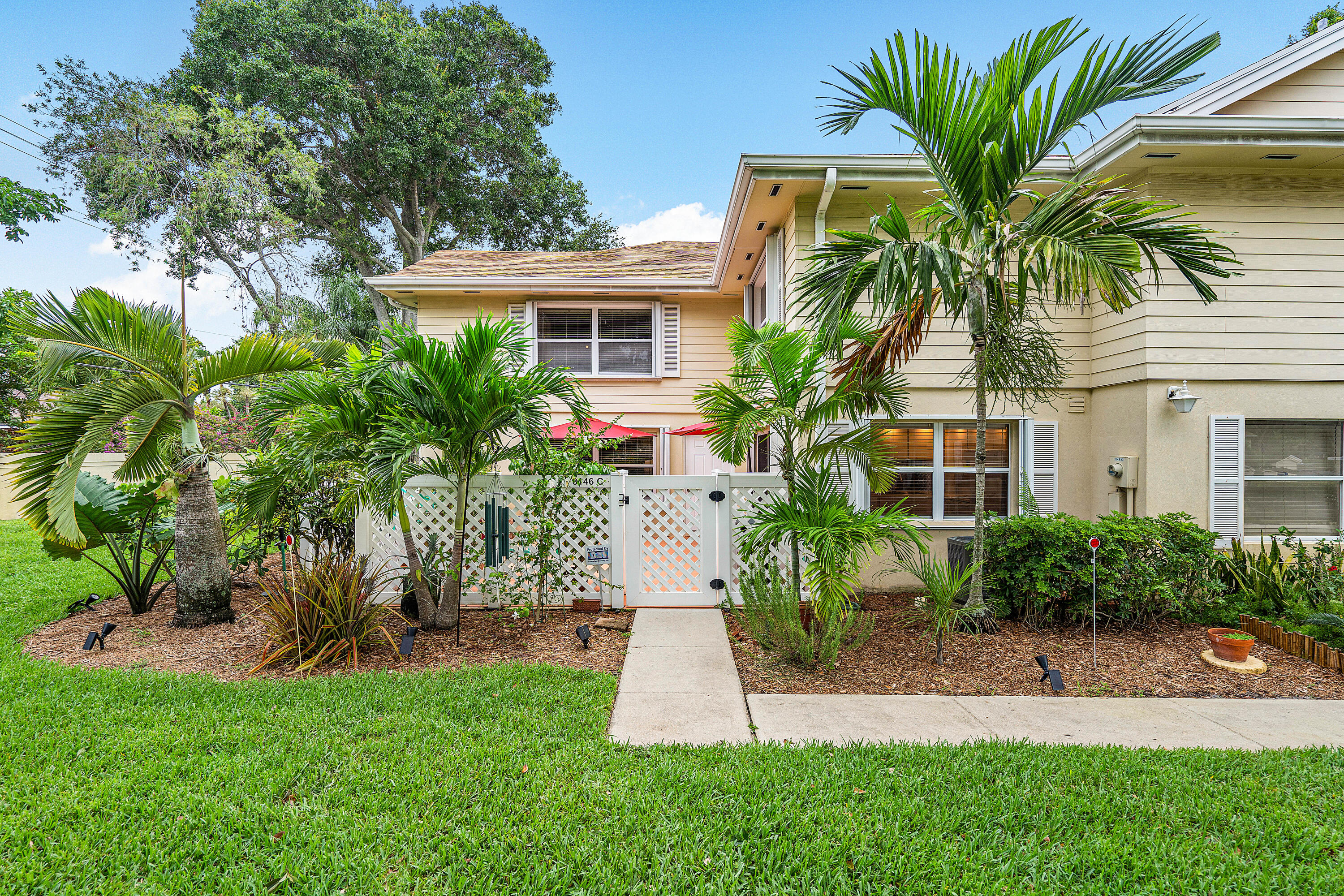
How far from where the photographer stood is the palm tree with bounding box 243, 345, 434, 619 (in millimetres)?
4395

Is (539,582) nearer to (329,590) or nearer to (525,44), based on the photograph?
(329,590)

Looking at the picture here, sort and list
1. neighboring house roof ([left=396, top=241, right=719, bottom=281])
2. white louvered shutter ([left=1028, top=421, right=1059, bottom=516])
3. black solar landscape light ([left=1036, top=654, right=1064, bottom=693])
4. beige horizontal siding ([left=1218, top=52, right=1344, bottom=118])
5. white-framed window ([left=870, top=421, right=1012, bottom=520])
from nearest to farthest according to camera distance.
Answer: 1. black solar landscape light ([left=1036, top=654, right=1064, bottom=693])
2. beige horizontal siding ([left=1218, top=52, right=1344, bottom=118])
3. white louvered shutter ([left=1028, top=421, right=1059, bottom=516])
4. white-framed window ([left=870, top=421, right=1012, bottom=520])
5. neighboring house roof ([left=396, top=241, right=719, bottom=281])

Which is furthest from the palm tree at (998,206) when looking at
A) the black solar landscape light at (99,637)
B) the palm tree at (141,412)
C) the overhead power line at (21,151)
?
the overhead power line at (21,151)

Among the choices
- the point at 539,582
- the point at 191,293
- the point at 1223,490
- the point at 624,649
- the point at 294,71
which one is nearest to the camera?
the point at 624,649

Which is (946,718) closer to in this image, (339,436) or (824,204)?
(339,436)

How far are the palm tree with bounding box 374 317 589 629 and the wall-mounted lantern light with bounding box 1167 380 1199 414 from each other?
590 cm

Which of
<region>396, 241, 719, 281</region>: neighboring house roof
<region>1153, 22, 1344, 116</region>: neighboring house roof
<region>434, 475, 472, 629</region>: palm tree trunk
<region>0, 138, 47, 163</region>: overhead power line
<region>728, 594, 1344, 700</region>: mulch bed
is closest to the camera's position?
<region>728, 594, 1344, 700</region>: mulch bed

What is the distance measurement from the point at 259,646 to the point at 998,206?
6.87m

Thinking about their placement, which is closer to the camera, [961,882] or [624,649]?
[961,882]

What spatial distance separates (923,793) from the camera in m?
2.63

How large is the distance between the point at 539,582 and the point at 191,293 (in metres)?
20.3

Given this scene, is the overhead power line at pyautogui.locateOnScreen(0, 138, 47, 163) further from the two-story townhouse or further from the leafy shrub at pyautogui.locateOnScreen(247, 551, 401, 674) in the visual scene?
the two-story townhouse

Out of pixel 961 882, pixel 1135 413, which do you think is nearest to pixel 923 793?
pixel 961 882

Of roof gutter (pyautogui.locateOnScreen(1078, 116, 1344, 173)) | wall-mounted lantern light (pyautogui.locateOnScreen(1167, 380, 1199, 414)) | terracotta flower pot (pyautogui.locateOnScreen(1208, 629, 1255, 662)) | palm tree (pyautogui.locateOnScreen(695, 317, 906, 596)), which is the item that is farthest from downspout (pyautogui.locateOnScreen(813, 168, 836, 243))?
terracotta flower pot (pyautogui.locateOnScreen(1208, 629, 1255, 662))
